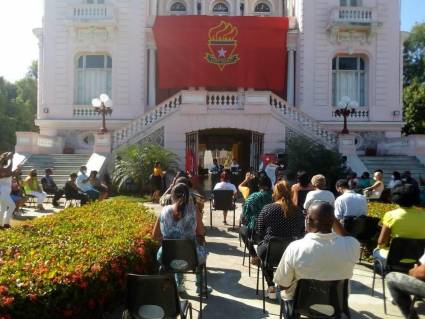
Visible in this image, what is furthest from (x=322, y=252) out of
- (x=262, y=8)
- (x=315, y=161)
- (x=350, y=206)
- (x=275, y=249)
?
(x=262, y=8)

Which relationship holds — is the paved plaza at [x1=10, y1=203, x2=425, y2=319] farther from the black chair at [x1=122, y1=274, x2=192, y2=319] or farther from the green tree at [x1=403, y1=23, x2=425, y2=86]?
Result: the green tree at [x1=403, y1=23, x2=425, y2=86]

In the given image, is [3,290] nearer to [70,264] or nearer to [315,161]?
[70,264]

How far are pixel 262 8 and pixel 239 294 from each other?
78.5ft

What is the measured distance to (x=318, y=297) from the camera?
4184mm

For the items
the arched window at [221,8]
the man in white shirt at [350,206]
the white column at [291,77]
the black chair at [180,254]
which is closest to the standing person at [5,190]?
the black chair at [180,254]

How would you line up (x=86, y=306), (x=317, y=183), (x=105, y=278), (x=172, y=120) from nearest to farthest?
1. (x=86, y=306)
2. (x=105, y=278)
3. (x=317, y=183)
4. (x=172, y=120)

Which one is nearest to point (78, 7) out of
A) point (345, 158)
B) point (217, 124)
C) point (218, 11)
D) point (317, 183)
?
point (218, 11)

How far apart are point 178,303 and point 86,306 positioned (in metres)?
1.15

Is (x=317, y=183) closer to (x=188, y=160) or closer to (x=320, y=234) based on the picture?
(x=320, y=234)

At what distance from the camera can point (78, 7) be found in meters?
24.6

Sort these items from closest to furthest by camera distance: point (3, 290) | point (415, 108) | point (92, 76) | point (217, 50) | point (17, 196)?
point (3, 290), point (17, 196), point (217, 50), point (92, 76), point (415, 108)

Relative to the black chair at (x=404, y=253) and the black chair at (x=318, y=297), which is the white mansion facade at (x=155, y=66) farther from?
the black chair at (x=318, y=297)

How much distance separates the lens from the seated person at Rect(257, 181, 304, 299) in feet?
20.1

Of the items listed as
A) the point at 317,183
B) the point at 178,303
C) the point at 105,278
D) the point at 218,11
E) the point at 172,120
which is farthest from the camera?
the point at 218,11
